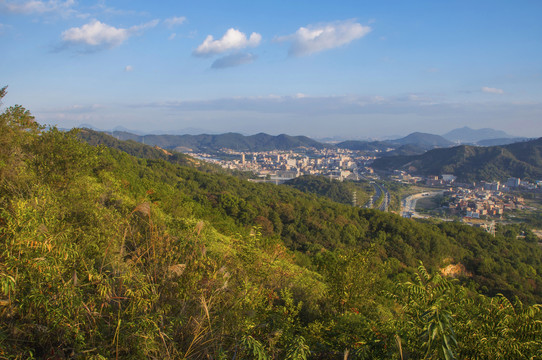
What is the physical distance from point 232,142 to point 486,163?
85246 millimetres

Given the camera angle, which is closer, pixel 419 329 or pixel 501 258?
pixel 419 329

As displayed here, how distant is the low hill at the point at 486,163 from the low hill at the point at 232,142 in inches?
2315

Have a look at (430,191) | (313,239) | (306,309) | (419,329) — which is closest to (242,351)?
(419,329)

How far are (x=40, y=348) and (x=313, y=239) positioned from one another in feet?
54.7

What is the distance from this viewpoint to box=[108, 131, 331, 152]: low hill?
110750 millimetres

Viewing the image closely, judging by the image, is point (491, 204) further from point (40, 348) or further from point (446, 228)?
point (40, 348)

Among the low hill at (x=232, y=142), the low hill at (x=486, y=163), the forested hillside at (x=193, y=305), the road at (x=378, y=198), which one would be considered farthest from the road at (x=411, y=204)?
the low hill at (x=232, y=142)

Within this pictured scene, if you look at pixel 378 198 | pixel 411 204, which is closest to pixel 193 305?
pixel 378 198

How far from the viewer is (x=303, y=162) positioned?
80.3 meters

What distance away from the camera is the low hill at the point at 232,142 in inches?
4360

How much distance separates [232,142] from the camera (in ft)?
401

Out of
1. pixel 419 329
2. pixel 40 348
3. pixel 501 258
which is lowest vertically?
pixel 501 258

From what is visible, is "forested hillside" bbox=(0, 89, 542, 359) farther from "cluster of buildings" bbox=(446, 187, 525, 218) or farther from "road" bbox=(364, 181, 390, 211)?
"cluster of buildings" bbox=(446, 187, 525, 218)

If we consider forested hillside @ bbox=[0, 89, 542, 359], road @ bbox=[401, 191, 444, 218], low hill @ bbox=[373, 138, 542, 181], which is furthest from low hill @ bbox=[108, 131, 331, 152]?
forested hillside @ bbox=[0, 89, 542, 359]
